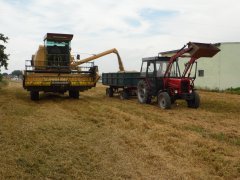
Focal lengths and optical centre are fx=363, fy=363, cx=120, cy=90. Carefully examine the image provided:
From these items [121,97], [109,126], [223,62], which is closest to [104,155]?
[109,126]

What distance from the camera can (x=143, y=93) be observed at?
1605cm

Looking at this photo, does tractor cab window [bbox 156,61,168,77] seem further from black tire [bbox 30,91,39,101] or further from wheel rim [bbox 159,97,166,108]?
black tire [bbox 30,91,39,101]

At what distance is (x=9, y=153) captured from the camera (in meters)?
6.07

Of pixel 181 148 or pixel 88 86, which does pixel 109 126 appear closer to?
pixel 181 148

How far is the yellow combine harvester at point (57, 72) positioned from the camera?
16125 mm

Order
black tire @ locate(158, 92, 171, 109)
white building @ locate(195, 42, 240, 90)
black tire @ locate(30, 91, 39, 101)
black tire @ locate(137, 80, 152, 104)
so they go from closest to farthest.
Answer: black tire @ locate(158, 92, 171, 109) → black tire @ locate(137, 80, 152, 104) → black tire @ locate(30, 91, 39, 101) → white building @ locate(195, 42, 240, 90)

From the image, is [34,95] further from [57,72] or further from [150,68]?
[150,68]

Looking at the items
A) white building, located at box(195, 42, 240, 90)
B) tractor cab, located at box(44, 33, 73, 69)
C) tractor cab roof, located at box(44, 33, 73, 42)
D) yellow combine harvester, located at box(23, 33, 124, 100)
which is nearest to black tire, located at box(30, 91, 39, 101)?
yellow combine harvester, located at box(23, 33, 124, 100)

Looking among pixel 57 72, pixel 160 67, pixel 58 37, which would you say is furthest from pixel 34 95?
pixel 160 67

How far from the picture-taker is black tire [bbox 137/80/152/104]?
15.6m

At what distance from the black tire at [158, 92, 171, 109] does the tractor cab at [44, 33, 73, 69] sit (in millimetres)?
6361

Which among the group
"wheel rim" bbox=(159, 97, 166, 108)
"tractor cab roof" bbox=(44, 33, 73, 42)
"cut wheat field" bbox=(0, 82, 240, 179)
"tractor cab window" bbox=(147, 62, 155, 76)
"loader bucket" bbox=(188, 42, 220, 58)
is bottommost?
"cut wheat field" bbox=(0, 82, 240, 179)

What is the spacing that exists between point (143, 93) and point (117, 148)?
912cm

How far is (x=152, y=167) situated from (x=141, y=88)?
10437 millimetres
